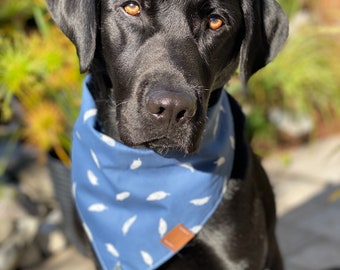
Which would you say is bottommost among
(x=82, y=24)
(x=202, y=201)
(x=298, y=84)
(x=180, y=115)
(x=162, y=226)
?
(x=298, y=84)

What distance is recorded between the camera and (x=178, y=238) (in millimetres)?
2740

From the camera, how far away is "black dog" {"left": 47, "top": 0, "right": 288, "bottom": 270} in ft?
7.80

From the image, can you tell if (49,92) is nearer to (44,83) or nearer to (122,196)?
A: (44,83)

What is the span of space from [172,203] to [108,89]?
0.54m

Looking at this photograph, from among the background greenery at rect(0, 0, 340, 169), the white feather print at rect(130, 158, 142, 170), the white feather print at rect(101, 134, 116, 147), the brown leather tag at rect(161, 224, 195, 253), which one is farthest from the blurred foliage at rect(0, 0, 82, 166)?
the brown leather tag at rect(161, 224, 195, 253)

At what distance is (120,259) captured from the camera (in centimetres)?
293

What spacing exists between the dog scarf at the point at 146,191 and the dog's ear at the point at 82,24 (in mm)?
338

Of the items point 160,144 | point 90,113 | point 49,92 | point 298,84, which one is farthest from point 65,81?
point 298,84

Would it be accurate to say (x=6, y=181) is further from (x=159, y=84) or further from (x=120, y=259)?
(x=159, y=84)

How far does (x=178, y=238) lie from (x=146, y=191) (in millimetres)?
244

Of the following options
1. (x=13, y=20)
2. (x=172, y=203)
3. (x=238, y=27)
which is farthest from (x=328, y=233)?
(x=13, y=20)

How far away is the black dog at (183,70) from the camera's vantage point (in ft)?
7.80

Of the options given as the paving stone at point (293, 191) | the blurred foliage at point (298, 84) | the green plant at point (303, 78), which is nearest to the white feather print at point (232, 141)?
the paving stone at point (293, 191)

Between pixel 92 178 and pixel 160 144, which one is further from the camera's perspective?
pixel 92 178
